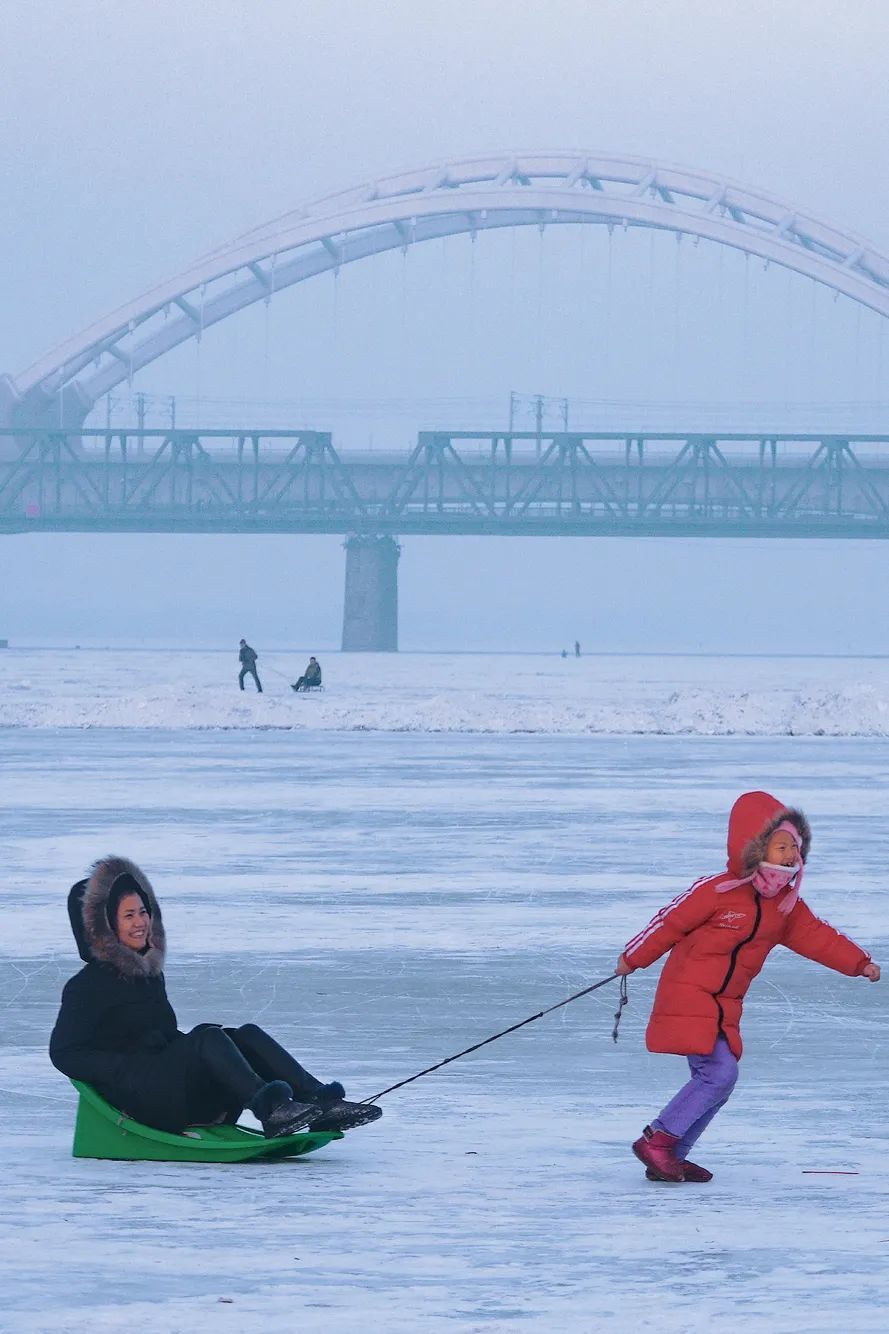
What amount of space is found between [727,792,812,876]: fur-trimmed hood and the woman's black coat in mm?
1627

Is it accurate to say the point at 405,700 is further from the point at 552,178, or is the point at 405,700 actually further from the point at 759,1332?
the point at 552,178

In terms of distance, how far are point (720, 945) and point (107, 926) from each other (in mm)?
1711

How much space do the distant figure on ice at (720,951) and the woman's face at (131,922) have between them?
4.42 feet

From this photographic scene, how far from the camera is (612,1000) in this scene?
9539mm

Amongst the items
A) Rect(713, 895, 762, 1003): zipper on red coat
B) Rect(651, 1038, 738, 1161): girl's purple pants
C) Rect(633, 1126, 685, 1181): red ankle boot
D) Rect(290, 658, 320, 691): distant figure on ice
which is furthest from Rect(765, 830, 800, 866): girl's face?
Rect(290, 658, 320, 691): distant figure on ice

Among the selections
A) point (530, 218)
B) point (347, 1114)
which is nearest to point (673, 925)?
point (347, 1114)

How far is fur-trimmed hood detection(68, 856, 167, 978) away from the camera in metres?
6.09

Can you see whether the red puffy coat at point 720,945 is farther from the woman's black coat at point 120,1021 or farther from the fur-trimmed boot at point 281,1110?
the woman's black coat at point 120,1021

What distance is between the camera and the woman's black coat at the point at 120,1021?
240 inches

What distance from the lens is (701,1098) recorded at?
236 inches

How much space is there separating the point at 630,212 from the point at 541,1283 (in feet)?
370

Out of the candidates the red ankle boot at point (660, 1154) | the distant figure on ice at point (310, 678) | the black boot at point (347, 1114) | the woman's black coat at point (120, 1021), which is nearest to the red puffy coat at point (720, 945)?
the red ankle boot at point (660, 1154)

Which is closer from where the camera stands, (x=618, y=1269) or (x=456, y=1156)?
(x=618, y=1269)

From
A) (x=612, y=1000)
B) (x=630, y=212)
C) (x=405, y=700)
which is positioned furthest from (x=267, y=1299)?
(x=630, y=212)
